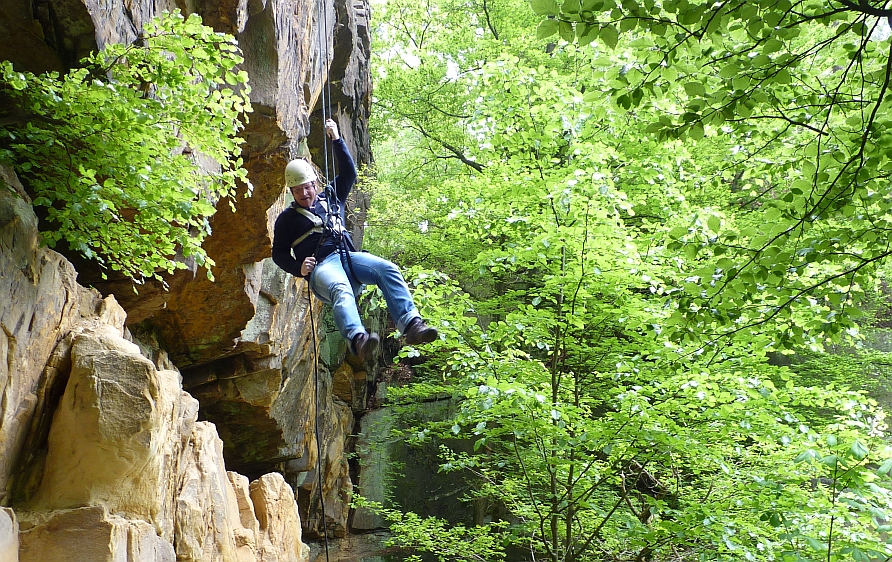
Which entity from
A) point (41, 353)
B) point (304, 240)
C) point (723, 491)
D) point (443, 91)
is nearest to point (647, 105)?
point (304, 240)

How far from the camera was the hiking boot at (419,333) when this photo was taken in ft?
14.2

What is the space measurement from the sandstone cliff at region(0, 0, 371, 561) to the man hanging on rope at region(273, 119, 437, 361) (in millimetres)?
868

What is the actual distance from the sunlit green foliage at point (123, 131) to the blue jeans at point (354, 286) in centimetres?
114

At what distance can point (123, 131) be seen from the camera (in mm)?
3449

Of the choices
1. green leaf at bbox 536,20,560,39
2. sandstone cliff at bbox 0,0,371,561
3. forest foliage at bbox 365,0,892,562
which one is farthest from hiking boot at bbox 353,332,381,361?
green leaf at bbox 536,20,560,39

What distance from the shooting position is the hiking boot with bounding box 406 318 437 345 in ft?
14.2

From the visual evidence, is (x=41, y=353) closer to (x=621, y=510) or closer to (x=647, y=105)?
(x=647, y=105)

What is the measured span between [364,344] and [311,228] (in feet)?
5.10

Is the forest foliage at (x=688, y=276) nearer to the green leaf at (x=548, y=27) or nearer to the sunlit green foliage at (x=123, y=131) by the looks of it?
the green leaf at (x=548, y=27)

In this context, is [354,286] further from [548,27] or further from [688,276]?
[548,27]

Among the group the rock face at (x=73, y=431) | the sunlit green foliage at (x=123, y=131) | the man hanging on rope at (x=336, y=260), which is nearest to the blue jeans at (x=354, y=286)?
the man hanging on rope at (x=336, y=260)

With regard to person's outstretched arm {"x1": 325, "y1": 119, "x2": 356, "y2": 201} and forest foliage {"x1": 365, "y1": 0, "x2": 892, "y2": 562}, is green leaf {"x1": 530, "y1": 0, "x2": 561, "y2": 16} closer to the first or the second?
forest foliage {"x1": 365, "y1": 0, "x2": 892, "y2": 562}

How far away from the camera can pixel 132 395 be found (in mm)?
3740

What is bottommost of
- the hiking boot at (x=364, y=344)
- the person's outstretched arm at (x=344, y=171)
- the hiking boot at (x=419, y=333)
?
the hiking boot at (x=364, y=344)
